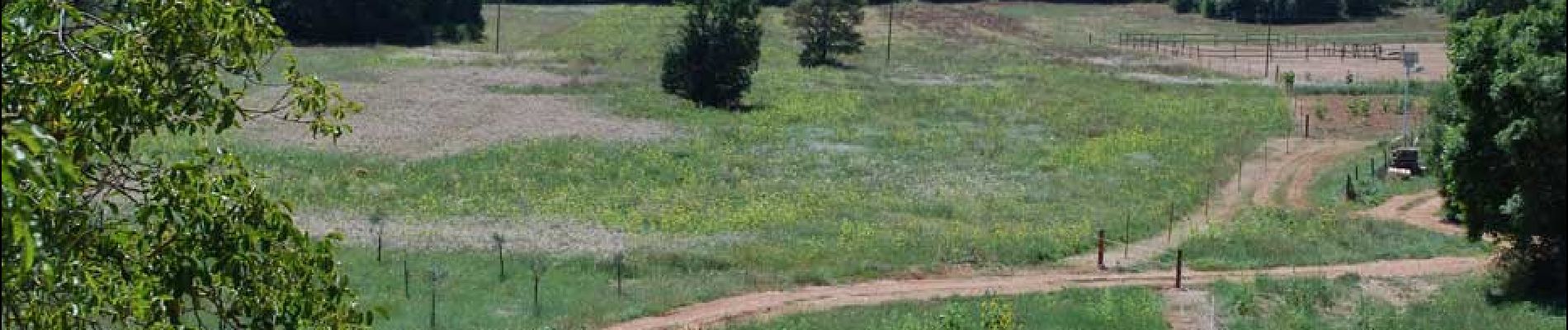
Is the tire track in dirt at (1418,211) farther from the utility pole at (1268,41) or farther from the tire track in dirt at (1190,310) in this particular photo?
the utility pole at (1268,41)

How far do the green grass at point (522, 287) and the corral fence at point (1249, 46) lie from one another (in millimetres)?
67907

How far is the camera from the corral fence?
96250 mm

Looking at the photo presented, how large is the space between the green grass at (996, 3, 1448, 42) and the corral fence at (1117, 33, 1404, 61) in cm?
155

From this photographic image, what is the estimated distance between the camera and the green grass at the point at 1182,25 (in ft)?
358

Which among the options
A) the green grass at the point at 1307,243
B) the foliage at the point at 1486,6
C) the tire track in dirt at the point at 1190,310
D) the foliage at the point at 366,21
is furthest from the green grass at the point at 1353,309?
the foliage at the point at 366,21

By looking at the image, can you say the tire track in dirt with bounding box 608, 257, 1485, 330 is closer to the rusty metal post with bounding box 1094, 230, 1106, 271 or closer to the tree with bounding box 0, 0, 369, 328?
the rusty metal post with bounding box 1094, 230, 1106, 271

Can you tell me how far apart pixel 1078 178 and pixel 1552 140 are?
22099mm

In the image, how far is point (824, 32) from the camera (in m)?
85.7

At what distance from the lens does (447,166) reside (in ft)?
149

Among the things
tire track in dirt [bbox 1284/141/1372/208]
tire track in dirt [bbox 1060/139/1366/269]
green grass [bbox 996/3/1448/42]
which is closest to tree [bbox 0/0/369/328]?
tire track in dirt [bbox 1060/139/1366/269]

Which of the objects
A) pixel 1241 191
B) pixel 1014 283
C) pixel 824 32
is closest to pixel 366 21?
pixel 824 32

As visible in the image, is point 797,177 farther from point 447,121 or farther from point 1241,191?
point 447,121

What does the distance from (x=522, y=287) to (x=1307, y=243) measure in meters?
16.3

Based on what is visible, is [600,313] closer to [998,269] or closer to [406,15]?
[998,269]
